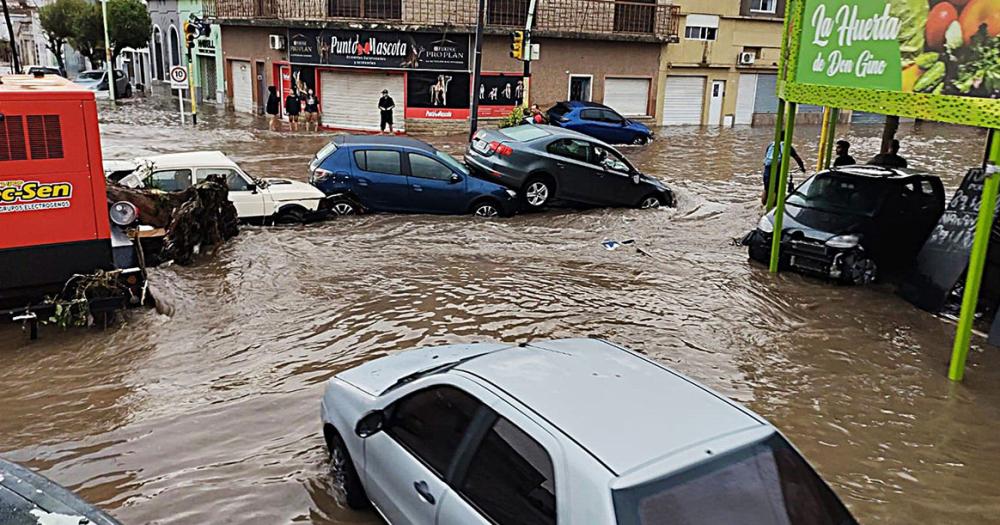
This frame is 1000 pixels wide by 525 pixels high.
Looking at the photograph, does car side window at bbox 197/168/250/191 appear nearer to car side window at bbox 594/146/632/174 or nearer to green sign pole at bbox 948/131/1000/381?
car side window at bbox 594/146/632/174

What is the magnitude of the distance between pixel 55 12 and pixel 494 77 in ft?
94.8

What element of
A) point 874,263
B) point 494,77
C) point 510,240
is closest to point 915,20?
→ point 874,263

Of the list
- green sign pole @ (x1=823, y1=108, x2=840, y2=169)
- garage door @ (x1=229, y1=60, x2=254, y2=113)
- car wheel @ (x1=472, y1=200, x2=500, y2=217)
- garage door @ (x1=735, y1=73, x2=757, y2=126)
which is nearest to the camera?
car wheel @ (x1=472, y1=200, x2=500, y2=217)

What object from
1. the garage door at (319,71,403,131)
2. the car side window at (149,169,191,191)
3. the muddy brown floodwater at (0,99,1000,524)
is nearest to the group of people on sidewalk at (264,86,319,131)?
the garage door at (319,71,403,131)

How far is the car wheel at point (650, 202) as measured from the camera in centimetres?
1530

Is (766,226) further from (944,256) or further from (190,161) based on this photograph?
(190,161)

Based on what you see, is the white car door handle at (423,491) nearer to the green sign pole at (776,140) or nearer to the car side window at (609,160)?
the green sign pole at (776,140)

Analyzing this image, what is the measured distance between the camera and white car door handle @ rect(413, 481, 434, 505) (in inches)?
151

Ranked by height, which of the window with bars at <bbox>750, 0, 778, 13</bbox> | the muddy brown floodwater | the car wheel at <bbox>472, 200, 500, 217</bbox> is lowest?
the muddy brown floodwater

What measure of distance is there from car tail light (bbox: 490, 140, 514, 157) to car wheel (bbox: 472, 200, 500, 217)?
41.0 inches

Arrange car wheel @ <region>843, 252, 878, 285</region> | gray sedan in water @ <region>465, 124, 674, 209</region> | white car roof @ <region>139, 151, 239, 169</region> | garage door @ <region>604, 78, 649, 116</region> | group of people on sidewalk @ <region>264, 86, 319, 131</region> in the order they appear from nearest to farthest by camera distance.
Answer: car wheel @ <region>843, 252, 878, 285</region> < white car roof @ <region>139, 151, 239, 169</region> < gray sedan in water @ <region>465, 124, 674, 209</region> < group of people on sidewalk @ <region>264, 86, 319, 131</region> < garage door @ <region>604, 78, 649, 116</region>

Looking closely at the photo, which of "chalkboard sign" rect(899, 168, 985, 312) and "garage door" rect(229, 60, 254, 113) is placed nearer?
"chalkboard sign" rect(899, 168, 985, 312)

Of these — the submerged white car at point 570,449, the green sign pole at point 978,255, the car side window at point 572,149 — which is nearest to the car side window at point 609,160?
the car side window at point 572,149

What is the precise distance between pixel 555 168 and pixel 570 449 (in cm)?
1146
